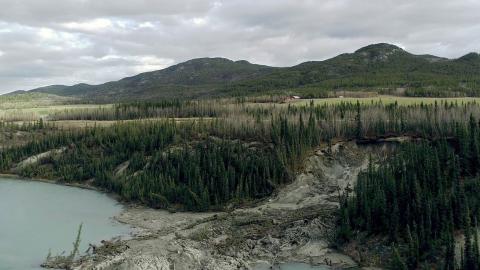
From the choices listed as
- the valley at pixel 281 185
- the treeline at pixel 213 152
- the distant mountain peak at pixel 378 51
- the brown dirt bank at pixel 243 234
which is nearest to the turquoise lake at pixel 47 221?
the valley at pixel 281 185

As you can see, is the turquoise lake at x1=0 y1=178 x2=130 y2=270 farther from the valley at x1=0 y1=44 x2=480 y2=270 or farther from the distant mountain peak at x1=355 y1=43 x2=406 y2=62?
the distant mountain peak at x1=355 y1=43 x2=406 y2=62

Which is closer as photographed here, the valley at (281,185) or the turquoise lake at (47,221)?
the valley at (281,185)

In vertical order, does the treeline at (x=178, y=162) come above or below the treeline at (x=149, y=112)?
below

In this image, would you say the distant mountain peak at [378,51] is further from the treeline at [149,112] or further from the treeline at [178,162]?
the treeline at [178,162]

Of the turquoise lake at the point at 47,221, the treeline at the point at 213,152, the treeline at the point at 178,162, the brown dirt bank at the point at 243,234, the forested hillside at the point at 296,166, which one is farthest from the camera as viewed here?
the treeline at the point at 213,152

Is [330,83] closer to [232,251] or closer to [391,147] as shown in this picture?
[391,147]

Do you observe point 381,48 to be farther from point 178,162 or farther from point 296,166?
point 296,166

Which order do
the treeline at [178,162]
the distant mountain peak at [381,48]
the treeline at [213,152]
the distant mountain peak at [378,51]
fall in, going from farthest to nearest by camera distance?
the distant mountain peak at [381,48], the distant mountain peak at [378,51], the treeline at [213,152], the treeline at [178,162]

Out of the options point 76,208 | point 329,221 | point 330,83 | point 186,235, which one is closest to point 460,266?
point 329,221

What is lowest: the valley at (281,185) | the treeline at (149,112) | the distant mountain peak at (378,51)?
the valley at (281,185)
